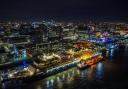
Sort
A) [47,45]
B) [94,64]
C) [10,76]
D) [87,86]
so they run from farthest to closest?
1. [47,45]
2. [94,64]
3. [10,76]
4. [87,86]

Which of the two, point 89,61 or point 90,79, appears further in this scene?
point 89,61

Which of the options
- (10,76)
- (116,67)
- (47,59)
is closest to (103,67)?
(116,67)

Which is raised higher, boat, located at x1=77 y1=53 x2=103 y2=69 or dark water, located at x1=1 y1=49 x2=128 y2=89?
boat, located at x1=77 y1=53 x2=103 y2=69

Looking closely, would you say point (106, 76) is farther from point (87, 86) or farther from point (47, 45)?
point (47, 45)

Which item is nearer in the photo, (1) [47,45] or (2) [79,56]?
(2) [79,56]

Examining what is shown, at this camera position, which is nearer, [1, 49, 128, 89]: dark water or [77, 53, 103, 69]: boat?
[1, 49, 128, 89]: dark water

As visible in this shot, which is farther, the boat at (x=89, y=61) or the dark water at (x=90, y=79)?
the boat at (x=89, y=61)

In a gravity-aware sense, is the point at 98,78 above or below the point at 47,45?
below

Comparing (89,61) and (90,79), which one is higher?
(89,61)
